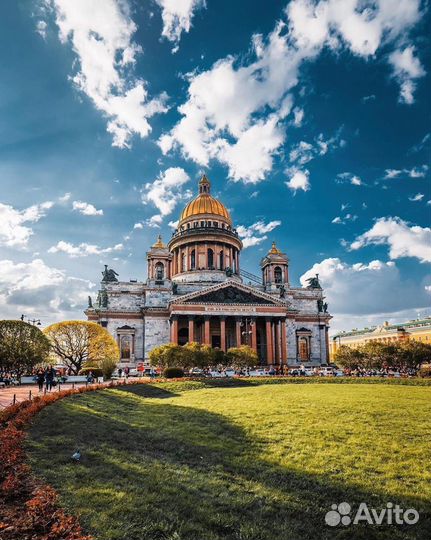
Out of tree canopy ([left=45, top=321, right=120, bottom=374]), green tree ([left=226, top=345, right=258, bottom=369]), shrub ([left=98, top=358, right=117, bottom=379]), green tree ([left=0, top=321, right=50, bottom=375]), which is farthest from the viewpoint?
green tree ([left=226, top=345, right=258, bottom=369])

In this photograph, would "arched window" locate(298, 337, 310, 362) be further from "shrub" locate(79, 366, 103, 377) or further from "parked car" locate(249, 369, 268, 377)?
"shrub" locate(79, 366, 103, 377)

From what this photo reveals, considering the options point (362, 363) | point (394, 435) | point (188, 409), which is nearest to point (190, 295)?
point (362, 363)

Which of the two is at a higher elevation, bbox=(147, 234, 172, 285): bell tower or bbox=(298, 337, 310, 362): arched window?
bbox=(147, 234, 172, 285): bell tower

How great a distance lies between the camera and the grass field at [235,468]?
267 inches

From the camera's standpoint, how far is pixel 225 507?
7430 millimetres

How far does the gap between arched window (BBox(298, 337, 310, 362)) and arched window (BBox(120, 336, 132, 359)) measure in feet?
89.4

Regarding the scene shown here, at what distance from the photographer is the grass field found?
679 centimetres

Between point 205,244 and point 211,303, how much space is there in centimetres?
1600

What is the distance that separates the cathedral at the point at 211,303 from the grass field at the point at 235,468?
40095 millimetres

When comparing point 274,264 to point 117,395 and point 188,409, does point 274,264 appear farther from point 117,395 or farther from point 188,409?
point 188,409

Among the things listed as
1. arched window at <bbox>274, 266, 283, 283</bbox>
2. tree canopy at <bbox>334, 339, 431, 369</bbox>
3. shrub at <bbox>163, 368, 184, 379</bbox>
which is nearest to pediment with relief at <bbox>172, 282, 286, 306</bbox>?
arched window at <bbox>274, 266, 283, 283</bbox>

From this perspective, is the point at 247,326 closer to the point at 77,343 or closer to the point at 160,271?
the point at 160,271

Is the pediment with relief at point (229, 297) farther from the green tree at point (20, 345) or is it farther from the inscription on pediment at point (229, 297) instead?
the green tree at point (20, 345)

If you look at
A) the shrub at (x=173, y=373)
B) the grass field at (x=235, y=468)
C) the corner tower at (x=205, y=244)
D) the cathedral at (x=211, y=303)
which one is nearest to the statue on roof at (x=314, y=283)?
the cathedral at (x=211, y=303)
